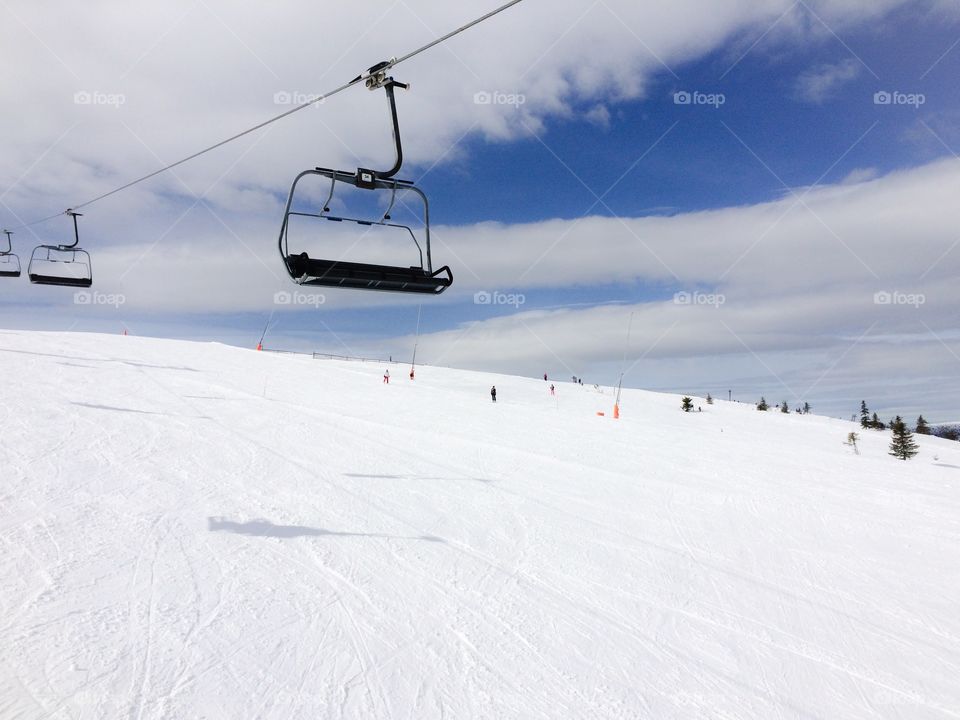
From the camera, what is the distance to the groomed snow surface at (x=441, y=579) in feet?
16.1

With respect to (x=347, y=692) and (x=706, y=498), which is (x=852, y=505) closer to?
(x=706, y=498)

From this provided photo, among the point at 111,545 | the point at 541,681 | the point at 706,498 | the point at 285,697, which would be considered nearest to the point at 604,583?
the point at 541,681

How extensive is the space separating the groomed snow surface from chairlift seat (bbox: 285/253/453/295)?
3423mm

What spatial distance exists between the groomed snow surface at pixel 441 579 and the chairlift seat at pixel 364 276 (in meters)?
3.42

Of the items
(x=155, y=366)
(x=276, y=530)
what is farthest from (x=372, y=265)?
(x=155, y=366)

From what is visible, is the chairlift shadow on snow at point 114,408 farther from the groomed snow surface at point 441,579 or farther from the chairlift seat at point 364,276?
the chairlift seat at point 364,276

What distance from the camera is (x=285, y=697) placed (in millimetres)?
4672

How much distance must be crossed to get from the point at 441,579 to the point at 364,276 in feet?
12.1

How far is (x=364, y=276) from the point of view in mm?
6062

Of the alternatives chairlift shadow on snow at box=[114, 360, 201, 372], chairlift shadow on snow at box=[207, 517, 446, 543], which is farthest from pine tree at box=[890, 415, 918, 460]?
chairlift shadow on snow at box=[114, 360, 201, 372]

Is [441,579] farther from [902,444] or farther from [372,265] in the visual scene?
[902,444]

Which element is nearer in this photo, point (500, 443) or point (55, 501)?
point (55, 501)

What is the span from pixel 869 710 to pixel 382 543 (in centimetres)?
553

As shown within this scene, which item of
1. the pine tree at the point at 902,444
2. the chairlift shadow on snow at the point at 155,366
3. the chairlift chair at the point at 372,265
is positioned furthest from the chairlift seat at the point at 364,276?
the pine tree at the point at 902,444
